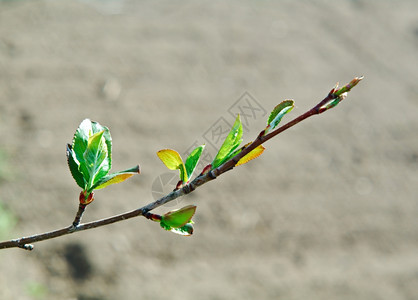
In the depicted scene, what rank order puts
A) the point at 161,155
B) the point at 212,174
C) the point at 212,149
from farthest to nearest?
the point at 212,149, the point at 161,155, the point at 212,174

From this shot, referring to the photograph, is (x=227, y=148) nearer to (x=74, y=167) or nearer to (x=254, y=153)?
(x=254, y=153)

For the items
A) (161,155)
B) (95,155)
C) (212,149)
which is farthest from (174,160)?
(212,149)

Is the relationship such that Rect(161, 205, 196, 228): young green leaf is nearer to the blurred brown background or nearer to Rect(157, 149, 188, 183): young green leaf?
Rect(157, 149, 188, 183): young green leaf

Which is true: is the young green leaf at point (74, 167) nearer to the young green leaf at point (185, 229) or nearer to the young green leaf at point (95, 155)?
the young green leaf at point (95, 155)

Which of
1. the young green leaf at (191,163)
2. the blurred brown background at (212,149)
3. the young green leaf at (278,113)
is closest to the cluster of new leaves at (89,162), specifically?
the young green leaf at (191,163)

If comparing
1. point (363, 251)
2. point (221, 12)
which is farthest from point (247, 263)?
point (221, 12)
